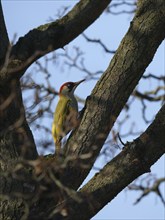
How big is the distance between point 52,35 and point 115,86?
83 centimetres

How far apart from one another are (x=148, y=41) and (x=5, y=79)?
134cm

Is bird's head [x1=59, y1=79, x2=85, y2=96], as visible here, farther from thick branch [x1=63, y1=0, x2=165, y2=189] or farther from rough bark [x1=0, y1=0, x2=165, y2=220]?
thick branch [x1=63, y1=0, x2=165, y2=189]

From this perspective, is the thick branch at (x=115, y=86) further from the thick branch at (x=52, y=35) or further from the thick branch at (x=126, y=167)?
the thick branch at (x=52, y=35)

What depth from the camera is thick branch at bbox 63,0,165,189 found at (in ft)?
20.5

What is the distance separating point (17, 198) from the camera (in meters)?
5.94

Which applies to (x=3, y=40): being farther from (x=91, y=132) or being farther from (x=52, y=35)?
(x=91, y=132)

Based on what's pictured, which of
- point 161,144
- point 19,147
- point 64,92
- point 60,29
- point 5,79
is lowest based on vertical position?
point 161,144

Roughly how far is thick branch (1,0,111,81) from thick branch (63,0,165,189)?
1.89ft

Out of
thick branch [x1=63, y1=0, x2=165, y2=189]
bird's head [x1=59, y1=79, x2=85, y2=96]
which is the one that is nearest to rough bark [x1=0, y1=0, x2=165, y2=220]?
thick branch [x1=63, y1=0, x2=165, y2=189]

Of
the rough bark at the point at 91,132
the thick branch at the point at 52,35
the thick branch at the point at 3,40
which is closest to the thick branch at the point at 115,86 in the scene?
the rough bark at the point at 91,132

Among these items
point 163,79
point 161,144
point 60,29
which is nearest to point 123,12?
point 163,79

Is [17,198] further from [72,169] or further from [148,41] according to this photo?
[148,41]

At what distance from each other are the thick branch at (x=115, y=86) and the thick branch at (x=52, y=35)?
577 millimetres

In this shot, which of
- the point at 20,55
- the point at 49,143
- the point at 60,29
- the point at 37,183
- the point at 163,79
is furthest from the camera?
the point at 163,79
